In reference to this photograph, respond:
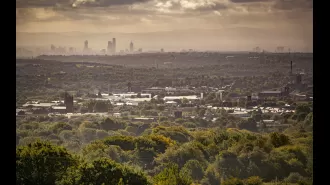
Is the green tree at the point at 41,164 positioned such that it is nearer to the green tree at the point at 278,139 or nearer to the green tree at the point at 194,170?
the green tree at the point at 194,170

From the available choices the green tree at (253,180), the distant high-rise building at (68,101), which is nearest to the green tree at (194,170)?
the green tree at (253,180)

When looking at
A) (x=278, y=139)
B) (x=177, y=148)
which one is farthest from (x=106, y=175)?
(x=278, y=139)

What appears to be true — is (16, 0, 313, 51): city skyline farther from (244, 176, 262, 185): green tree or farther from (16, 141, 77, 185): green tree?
(244, 176, 262, 185): green tree

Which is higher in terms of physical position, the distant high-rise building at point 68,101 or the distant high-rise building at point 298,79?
the distant high-rise building at point 298,79

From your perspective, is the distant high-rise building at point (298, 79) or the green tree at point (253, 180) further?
the green tree at point (253, 180)

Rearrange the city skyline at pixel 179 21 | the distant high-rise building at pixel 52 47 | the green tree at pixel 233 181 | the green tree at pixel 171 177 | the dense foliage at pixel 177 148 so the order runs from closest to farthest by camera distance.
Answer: the city skyline at pixel 179 21
the distant high-rise building at pixel 52 47
the green tree at pixel 171 177
the dense foliage at pixel 177 148
the green tree at pixel 233 181

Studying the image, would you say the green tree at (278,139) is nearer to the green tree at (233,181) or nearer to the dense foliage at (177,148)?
the dense foliage at (177,148)

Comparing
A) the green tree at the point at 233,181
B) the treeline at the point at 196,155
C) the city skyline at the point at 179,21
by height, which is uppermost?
the city skyline at the point at 179,21

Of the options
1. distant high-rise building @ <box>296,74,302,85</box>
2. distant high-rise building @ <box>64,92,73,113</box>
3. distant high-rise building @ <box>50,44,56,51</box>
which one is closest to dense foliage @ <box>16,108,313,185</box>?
distant high-rise building @ <box>64,92,73,113</box>

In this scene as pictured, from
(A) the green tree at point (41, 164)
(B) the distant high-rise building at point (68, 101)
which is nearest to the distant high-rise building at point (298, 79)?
(A) the green tree at point (41, 164)

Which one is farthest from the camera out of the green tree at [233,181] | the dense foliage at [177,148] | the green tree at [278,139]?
the green tree at [278,139]
